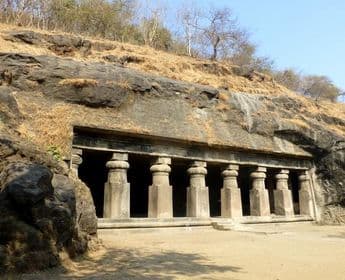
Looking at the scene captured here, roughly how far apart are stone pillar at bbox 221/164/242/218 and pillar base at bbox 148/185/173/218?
2.15 meters

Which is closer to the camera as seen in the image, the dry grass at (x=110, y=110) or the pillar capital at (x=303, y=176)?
the dry grass at (x=110, y=110)

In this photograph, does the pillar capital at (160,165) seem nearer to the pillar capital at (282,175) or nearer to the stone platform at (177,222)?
the stone platform at (177,222)

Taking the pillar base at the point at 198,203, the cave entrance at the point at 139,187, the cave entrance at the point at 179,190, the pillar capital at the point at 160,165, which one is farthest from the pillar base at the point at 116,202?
the cave entrance at the point at 179,190

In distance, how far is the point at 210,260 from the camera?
5535 mm

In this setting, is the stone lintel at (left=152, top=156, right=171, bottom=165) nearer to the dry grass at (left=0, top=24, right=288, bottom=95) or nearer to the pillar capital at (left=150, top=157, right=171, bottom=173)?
the pillar capital at (left=150, top=157, right=171, bottom=173)

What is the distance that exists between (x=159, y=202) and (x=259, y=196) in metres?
3.89

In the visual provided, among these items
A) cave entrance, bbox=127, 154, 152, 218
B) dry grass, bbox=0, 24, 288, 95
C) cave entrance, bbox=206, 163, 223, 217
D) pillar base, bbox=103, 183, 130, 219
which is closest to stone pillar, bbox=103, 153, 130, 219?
pillar base, bbox=103, 183, 130, 219

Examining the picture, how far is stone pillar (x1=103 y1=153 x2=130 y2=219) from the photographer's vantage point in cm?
950

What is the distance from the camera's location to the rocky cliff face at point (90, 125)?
4.48 meters

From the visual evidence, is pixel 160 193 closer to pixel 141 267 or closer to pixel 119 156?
pixel 119 156

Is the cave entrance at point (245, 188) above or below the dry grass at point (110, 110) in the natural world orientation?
below

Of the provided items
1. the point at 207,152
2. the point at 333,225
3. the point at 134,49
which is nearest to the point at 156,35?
the point at 134,49

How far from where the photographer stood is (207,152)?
11.4m

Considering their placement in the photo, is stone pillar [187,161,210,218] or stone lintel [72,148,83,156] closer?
stone lintel [72,148,83,156]
